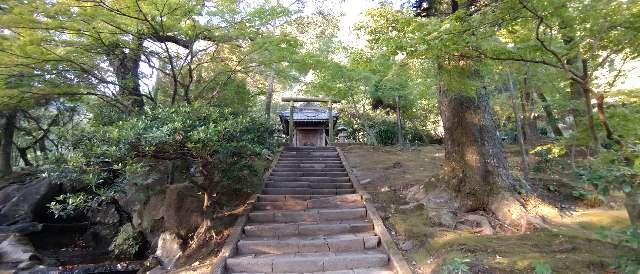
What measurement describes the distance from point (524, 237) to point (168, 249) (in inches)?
254

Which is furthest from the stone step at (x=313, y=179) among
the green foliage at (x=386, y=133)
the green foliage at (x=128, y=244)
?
the green foliage at (x=386, y=133)

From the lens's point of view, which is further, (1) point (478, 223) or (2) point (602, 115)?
(1) point (478, 223)

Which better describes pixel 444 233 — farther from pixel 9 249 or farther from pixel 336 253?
pixel 9 249

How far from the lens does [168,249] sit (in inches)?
296

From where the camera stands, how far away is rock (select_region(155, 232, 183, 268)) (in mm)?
7217

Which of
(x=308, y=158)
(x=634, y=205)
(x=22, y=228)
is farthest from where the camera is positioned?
(x=308, y=158)

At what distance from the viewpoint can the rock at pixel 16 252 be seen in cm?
905

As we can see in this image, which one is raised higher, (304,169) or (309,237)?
(304,169)

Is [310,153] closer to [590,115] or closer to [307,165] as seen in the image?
[307,165]

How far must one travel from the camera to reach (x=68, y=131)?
605cm

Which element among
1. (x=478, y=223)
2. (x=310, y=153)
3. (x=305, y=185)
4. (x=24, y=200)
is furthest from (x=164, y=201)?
(x=24, y=200)

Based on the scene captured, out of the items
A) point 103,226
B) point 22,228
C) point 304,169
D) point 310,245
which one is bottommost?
point 103,226

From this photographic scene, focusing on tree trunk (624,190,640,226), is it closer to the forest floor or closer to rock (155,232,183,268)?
the forest floor

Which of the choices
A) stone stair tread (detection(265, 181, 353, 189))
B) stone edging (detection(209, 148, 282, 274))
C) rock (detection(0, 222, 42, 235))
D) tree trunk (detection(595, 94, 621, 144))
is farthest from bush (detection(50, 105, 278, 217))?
rock (detection(0, 222, 42, 235))
